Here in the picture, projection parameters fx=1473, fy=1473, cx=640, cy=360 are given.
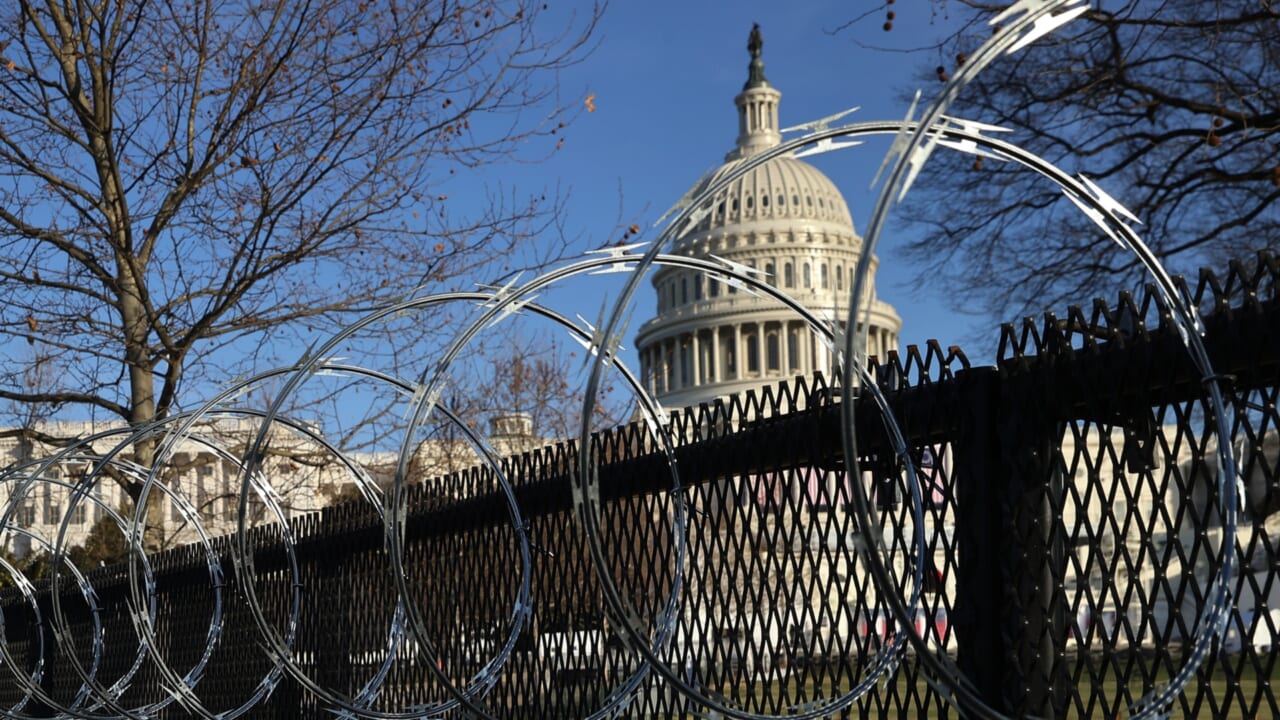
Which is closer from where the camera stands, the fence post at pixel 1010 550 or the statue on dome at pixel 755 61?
the fence post at pixel 1010 550

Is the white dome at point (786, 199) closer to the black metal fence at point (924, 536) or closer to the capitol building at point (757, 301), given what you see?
the capitol building at point (757, 301)

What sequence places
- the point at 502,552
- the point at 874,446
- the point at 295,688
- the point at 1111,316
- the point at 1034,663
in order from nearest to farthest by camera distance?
the point at 1111,316 < the point at 1034,663 < the point at 874,446 < the point at 502,552 < the point at 295,688

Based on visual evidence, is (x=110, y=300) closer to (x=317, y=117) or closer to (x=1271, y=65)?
(x=317, y=117)

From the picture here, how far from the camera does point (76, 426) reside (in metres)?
23.7

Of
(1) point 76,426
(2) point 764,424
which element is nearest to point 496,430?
(1) point 76,426

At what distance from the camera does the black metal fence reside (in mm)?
3000

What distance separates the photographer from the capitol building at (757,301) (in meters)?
97.2

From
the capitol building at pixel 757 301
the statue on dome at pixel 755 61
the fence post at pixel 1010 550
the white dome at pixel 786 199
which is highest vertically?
the statue on dome at pixel 755 61

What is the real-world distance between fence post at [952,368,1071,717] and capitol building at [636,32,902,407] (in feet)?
293

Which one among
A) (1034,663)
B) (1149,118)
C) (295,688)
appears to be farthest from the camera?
(1149,118)

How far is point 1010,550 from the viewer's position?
3482 mm

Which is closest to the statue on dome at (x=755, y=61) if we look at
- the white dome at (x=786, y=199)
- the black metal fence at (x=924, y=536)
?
the white dome at (x=786, y=199)

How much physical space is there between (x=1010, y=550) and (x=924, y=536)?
0.21 meters

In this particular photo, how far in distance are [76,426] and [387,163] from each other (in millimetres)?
Result: 13175
